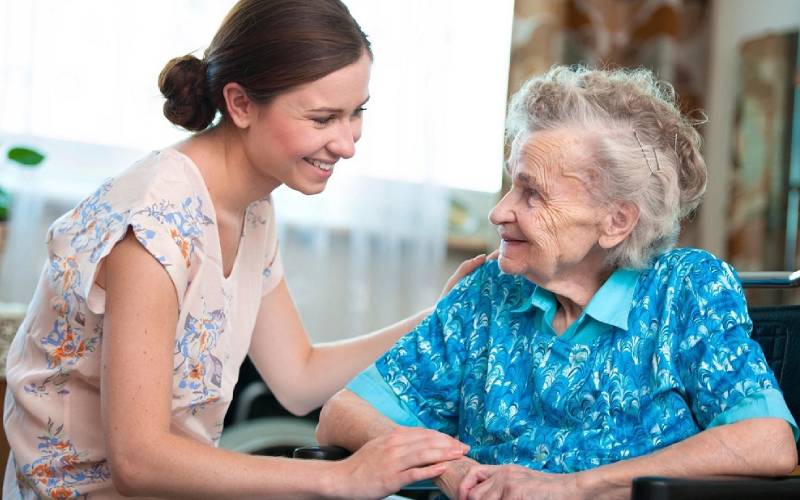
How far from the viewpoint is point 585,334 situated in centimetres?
163

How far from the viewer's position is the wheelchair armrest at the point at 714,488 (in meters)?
1.20

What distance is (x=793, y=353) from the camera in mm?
1724

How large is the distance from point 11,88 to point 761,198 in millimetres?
2547

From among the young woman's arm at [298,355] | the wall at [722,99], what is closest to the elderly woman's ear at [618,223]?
the young woman's arm at [298,355]

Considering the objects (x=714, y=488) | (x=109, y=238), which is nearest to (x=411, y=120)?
(x=109, y=238)

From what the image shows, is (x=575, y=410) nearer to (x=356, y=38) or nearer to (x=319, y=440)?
(x=319, y=440)

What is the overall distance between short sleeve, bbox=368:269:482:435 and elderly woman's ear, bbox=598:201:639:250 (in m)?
0.28

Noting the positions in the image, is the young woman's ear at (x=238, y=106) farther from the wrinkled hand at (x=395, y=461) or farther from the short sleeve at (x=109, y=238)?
the wrinkled hand at (x=395, y=461)

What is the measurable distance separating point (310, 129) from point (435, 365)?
47 cm

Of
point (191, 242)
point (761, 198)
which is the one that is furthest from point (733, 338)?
point (761, 198)

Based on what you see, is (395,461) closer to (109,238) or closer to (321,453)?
(321,453)

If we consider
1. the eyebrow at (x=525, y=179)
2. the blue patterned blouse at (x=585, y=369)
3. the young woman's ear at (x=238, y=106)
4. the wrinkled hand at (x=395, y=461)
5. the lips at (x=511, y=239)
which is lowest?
the wrinkled hand at (x=395, y=461)

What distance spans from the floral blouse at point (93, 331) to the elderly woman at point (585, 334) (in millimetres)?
257

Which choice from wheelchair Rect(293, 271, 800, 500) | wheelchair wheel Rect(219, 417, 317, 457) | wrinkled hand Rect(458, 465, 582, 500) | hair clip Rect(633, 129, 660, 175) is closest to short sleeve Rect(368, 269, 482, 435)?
wheelchair Rect(293, 271, 800, 500)
